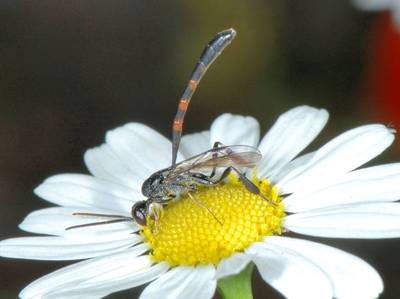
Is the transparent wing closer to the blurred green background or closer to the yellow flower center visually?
the yellow flower center

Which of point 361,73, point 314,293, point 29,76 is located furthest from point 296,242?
point 29,76

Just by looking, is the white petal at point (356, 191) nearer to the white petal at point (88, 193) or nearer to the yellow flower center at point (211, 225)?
the yellow flower center at point (211, 225)

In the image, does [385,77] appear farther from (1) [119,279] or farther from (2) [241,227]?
(1) [119,279]

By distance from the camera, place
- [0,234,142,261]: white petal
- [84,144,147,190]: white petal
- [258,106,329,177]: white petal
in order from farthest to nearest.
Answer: [84,144,147,190]: white petal
[258,106,329,177]: white petal
[0,234,142,261]: white petal

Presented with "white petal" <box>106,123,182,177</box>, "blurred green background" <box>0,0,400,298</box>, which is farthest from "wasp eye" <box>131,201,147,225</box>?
"blurred green background" <box>0,0,400,298</box>

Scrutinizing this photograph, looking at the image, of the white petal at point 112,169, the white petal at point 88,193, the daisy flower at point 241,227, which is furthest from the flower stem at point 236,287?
the white petal at point 112,169

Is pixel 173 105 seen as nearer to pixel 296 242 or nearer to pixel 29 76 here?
pixel 29 76
